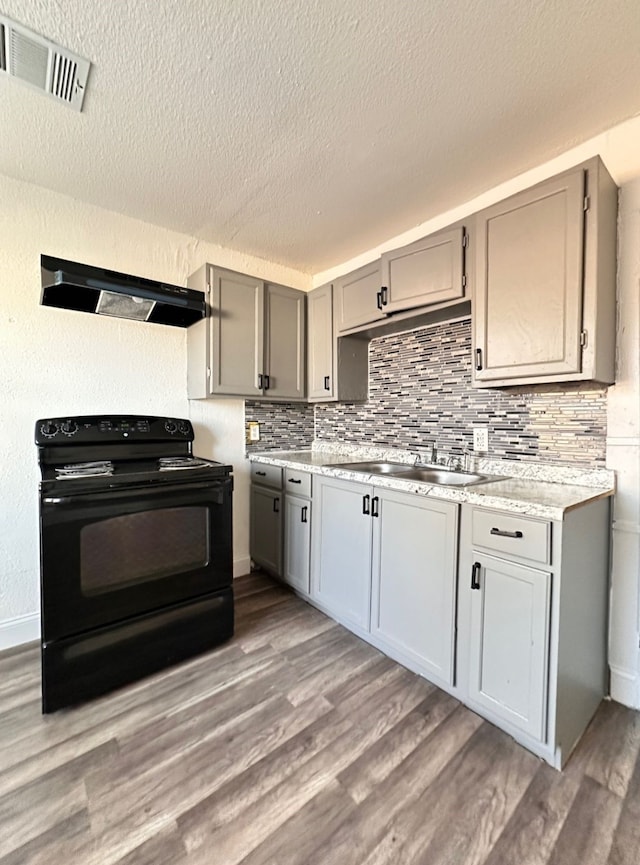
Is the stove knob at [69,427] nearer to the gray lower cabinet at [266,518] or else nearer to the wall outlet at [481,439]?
the gray lower cabinet at [266,518]

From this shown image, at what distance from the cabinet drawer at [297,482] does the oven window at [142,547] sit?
623mm

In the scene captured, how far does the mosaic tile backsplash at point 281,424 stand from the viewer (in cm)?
285

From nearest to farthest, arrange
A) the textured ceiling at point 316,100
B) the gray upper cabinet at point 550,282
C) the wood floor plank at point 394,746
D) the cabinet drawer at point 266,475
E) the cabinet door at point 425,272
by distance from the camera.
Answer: the textured ceiling at point 316,100 < the wood floor plank at point 394,746 < the gray upper cabinet at point 550,282 < the cabinet door at point 425,272 < the cabinet drawer at point 266,475

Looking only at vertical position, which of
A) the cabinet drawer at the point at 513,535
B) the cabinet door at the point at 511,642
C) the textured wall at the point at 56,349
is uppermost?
the textured wall at the point at 56,349

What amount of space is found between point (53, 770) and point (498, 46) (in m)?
2.78

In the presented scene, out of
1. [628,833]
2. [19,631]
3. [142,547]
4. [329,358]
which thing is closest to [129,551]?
[142,547]

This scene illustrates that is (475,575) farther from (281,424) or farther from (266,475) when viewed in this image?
(281,424)

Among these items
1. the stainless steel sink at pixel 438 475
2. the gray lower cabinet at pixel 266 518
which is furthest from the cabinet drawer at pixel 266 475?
the stainless steel sink at pixel 438 475

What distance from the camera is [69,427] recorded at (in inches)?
78.6

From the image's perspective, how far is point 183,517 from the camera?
6.05 ft

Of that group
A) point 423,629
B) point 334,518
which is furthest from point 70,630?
point 423,629

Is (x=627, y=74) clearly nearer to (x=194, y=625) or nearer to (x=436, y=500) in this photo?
(x=436, y=500)

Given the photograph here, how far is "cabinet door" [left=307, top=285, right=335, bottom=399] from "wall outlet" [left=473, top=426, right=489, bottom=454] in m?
0.98

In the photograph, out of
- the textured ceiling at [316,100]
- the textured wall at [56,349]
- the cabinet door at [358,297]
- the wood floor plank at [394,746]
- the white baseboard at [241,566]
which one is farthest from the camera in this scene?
the white baseboard at [241,566]
